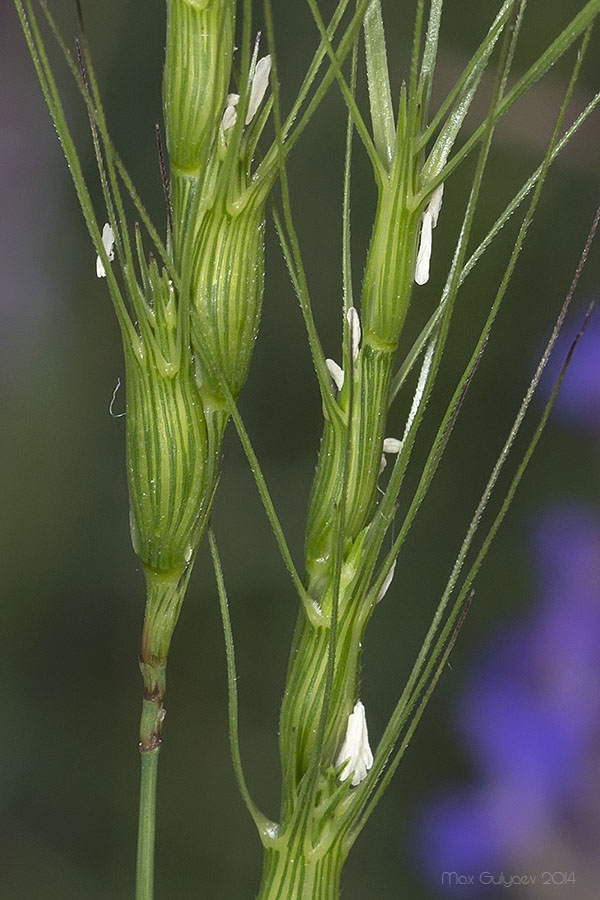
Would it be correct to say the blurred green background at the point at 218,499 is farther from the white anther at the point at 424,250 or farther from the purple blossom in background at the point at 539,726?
the white anther at the point at 424,250

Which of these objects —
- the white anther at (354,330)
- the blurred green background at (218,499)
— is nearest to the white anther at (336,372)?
the white anther at (354,330)

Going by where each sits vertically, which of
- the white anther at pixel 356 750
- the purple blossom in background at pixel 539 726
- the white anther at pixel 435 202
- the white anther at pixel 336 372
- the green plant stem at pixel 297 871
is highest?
the white anther at pixel 435 202

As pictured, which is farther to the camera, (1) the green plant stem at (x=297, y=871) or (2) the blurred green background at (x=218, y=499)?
(2) the blurred green background at (x=218, y=499)

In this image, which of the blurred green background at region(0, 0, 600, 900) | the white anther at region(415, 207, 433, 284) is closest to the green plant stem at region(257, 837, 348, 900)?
the white anther at region(415, 207, 433, 284)

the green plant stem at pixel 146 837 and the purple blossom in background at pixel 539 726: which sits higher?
the green plant stem at pixel 146 837

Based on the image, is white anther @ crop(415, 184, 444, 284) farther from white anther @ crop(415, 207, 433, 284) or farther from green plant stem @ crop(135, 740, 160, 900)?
green plant stem @ crop(135, 740, 160, 900)
